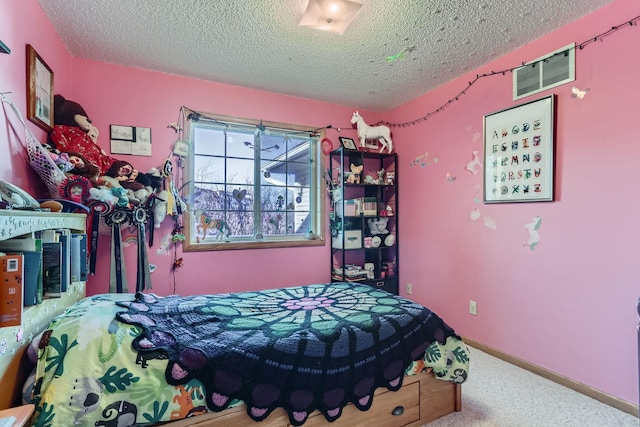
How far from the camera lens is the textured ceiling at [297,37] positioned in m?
1.89

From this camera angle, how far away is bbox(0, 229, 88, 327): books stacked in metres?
0.90

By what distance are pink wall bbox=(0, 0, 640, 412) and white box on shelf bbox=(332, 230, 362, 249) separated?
0.20 m

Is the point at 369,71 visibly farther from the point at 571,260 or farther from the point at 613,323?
the point at 613,323

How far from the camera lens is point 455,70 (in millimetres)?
2723

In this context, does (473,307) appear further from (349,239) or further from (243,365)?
(243,365)

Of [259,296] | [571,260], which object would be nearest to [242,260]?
[259,296]

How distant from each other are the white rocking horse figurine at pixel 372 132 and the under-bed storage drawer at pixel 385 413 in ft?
8.42

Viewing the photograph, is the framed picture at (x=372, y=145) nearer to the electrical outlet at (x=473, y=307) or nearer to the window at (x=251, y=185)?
the window at (x=251, y=185)

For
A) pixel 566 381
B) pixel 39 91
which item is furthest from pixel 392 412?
pixel 39 91

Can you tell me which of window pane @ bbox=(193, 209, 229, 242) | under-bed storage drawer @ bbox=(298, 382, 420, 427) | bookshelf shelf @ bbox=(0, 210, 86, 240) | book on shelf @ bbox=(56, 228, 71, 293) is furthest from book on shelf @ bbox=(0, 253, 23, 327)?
window pane @ bbox=(193, 209, 229, 242)

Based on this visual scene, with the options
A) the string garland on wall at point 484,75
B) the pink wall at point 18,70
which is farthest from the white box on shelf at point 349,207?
the pink wall at point 18,70

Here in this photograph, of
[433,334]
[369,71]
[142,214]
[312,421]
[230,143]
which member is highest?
[369,71]

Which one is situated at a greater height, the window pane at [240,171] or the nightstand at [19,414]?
the window pane at [240,171]

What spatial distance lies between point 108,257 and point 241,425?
1.90 metres
